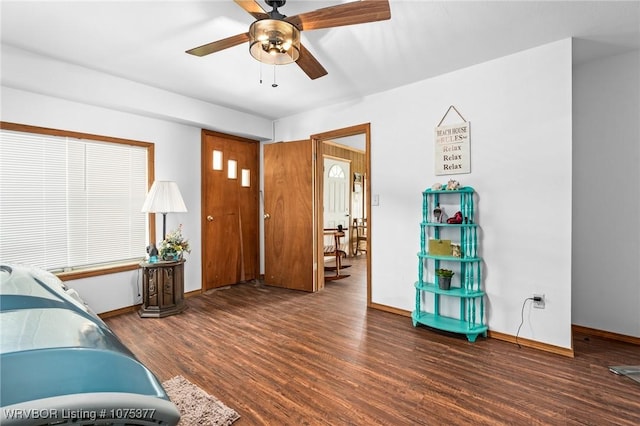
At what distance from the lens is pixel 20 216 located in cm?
280

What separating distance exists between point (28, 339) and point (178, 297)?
3.15 meters

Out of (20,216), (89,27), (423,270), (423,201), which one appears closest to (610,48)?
(423,201)

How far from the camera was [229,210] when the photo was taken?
14.9 ft

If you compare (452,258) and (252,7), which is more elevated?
(252,7)

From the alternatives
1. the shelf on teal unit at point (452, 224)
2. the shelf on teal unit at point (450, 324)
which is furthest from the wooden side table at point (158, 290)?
the shelf on teal unit at point (452, 224)

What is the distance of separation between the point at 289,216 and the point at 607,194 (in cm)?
351

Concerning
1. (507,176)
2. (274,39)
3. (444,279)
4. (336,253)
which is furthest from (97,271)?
(507,176)

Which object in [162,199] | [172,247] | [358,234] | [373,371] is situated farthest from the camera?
[358,234]

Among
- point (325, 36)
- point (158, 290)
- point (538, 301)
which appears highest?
point (325, 36)

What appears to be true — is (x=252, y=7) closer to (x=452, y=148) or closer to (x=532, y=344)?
(x=452, y=148)

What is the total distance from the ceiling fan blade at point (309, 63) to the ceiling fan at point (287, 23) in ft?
0.10

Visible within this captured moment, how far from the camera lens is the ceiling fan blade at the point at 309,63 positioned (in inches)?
83.2

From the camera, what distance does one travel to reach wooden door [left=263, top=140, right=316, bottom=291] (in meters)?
4.27

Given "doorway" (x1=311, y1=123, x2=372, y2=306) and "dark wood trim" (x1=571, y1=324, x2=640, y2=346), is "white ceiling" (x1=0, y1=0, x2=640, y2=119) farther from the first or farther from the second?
"dark wood trim" (x1=571, y1=324, x2=640, y2=346)
